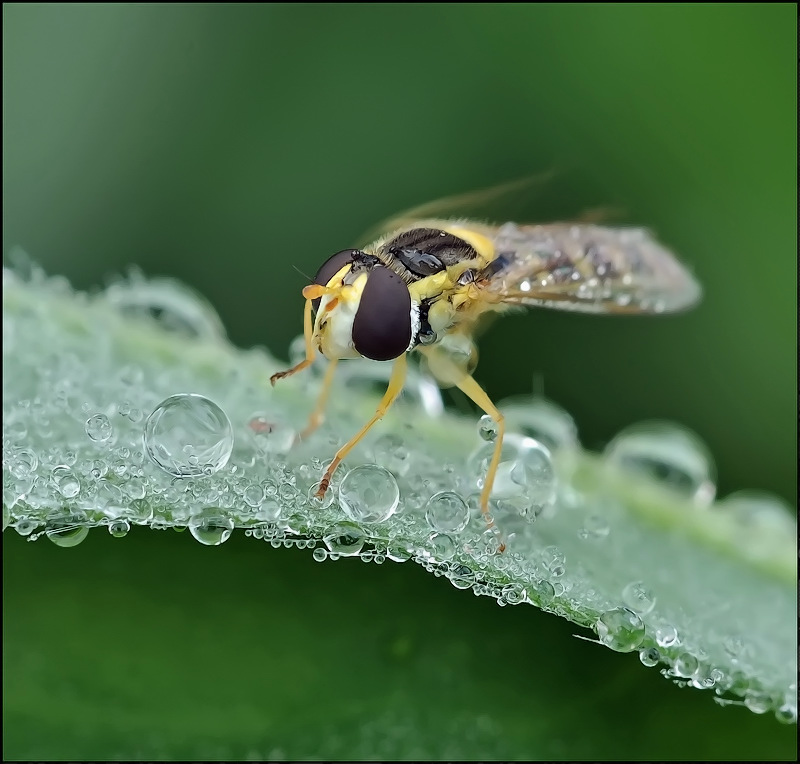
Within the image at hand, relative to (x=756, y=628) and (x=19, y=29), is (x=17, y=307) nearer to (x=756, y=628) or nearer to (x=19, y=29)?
(x=756, y=628)

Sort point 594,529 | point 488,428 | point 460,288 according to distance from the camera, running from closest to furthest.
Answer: point 594,529 < point 488,428 < point 460,288

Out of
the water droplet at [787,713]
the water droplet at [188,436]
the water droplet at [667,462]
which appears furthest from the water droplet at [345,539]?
the water droplet at [667,462]

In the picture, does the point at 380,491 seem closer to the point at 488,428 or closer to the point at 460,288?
the point at 488,428

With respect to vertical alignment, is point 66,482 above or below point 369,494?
below

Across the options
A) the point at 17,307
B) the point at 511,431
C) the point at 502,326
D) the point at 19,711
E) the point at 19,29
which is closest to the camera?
the point at 19,711

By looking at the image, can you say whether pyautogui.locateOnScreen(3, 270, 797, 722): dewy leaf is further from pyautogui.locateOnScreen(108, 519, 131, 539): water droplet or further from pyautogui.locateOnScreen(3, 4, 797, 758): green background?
pyautogui.locateOnScreen(3, 4, 797, 758): green background

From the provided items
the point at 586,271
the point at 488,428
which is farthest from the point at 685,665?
the point at 586,271

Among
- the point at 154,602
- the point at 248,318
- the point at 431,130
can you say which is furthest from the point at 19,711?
the point at 431,130
